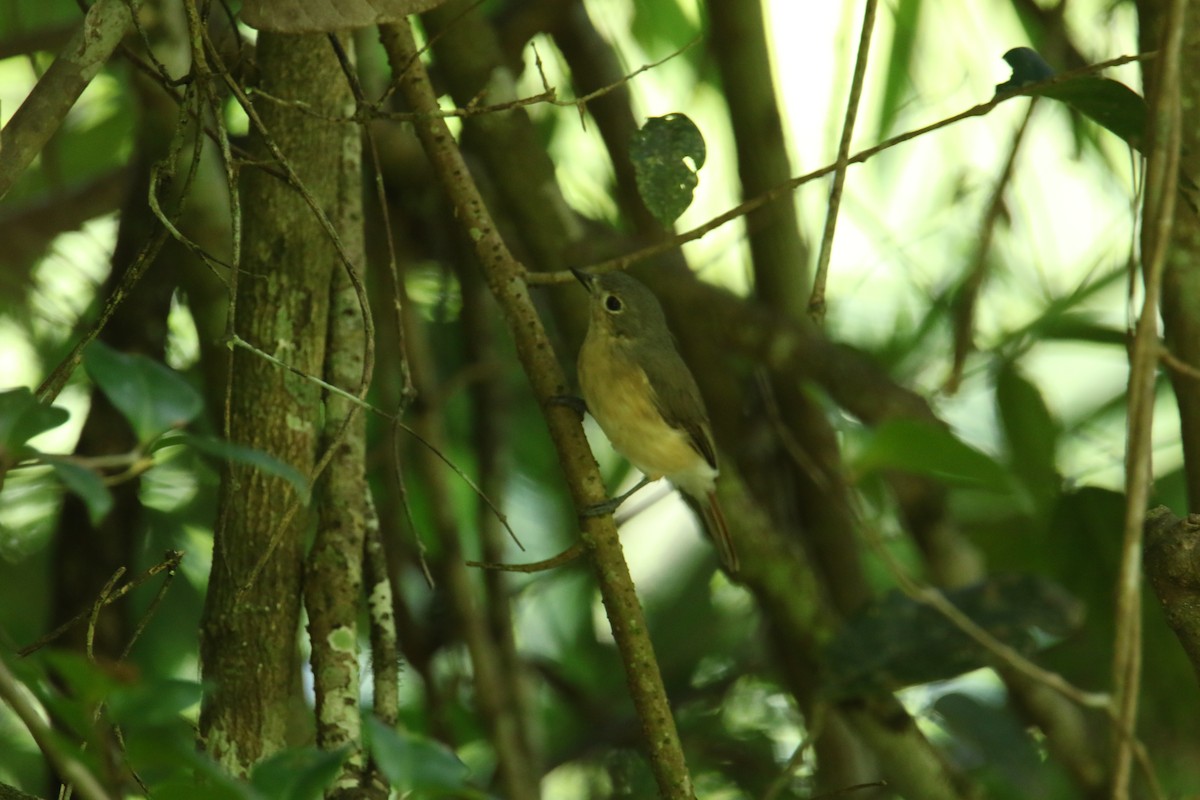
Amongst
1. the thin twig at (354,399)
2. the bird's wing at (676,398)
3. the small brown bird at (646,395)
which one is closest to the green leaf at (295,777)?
the thin twig at (354,399)

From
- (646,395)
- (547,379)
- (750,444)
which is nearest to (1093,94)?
(547,379)

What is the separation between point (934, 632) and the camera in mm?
2750

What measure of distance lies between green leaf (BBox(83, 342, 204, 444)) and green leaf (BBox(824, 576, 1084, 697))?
1.89 meters

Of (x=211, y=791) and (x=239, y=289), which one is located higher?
(x=239, y=289)

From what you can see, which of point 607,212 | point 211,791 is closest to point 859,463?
point 211,791

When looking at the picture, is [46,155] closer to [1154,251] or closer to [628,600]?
[628,600]

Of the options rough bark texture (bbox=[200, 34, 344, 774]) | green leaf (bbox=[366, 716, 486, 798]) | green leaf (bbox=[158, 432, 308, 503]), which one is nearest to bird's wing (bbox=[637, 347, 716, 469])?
rough bark texture (bbox=[200, 34, 344, 774])

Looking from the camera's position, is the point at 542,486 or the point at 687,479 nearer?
the point at 687,479

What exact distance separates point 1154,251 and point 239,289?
1.57 m

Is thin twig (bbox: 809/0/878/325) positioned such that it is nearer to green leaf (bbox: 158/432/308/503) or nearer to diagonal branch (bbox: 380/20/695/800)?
diagonal branch (bbox: 380/20/695/800)

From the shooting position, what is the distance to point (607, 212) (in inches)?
175

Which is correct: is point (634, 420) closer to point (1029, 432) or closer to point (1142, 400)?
point (1029, 432)

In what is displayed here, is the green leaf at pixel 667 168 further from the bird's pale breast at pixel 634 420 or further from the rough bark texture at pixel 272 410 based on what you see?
the bird's pale breast at pixel 634 420

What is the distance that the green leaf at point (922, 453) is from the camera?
165 centimetres
